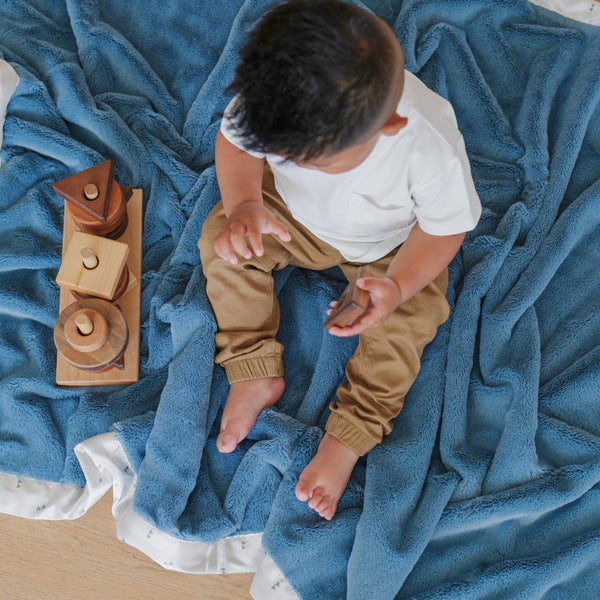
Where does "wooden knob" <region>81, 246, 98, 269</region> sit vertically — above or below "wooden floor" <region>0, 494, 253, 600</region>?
above

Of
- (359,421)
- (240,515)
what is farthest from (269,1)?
(240,515)

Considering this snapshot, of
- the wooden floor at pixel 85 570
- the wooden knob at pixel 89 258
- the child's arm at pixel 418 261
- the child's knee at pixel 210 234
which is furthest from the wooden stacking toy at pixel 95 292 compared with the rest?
the child's arm at pixel 418 261

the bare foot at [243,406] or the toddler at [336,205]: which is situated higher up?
the toddler at [336,205]

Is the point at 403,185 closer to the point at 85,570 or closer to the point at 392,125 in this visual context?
the point at 392,125

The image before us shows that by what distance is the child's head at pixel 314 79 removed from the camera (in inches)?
20.8

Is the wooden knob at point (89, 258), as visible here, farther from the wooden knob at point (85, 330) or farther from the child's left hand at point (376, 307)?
the child's left hand at point (376, 307)

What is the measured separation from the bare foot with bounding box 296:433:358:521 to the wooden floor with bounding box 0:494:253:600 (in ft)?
0.53

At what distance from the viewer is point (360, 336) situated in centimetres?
89

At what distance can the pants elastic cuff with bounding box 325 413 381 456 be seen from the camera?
2.82 feet

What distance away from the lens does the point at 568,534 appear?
865 millimetres

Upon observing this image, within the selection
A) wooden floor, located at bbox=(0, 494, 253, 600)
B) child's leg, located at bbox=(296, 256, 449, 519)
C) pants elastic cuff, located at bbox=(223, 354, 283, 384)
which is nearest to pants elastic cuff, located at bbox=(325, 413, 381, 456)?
child's leg, located at bbox=(296, 256, 449, 519)

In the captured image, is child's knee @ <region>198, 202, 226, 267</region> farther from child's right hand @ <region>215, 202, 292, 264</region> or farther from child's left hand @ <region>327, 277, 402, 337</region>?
child's left hand @ <region>327, 277, 402, 337</region>

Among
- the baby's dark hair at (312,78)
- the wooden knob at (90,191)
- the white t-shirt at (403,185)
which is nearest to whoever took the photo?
the baby's dark hair at (312,78)

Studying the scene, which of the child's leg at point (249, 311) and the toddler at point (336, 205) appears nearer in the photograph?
the toddler at point (336, 205)
